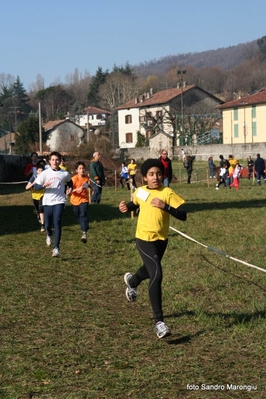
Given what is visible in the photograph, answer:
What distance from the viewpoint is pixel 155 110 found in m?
106

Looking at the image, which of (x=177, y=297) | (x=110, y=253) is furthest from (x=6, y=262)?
(x=177, y=297)

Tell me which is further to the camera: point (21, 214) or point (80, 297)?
Result: point (21, 214)

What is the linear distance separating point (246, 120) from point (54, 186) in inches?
2979

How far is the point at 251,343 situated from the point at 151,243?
156 centimetres

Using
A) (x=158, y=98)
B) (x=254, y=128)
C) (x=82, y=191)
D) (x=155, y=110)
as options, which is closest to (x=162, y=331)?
(x=82, y=191)

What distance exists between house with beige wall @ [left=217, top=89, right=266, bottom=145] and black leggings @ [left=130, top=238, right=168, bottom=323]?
7568 centimetres

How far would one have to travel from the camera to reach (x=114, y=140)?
117938 mm

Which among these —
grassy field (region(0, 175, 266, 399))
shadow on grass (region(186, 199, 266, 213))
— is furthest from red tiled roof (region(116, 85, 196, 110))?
grassy field (region(0, 175, 266, 399))

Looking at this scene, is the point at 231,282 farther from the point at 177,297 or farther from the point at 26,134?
A: the point at 26,134

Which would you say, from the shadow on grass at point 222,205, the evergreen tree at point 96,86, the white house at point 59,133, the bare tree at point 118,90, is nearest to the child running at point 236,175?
the shadow on grass at point 222,205

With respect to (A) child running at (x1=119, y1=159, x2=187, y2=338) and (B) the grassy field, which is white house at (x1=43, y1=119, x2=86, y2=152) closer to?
(B) the grassy field

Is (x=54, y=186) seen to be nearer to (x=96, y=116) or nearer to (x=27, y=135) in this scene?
(x=27, y=135)

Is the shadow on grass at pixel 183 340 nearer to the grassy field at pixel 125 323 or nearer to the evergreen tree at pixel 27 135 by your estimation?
the grassy field at pixel 125 323

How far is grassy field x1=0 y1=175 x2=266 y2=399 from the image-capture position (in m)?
5.83
